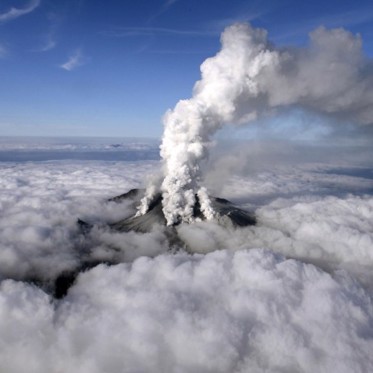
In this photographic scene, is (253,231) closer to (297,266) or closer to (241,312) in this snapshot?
(297,266)

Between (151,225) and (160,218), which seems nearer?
(151,225)

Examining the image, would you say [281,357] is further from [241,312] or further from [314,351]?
[241,312]

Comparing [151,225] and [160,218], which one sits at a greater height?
[160,218]

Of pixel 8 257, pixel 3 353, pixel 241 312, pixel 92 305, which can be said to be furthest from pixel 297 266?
pixel 8 257

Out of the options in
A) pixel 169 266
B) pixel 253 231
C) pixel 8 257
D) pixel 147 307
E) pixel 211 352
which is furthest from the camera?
pixel 253 231

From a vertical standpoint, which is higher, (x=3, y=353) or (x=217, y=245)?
(x=217, y=245)

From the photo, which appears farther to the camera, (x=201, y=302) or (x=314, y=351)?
(x=201, y=302)

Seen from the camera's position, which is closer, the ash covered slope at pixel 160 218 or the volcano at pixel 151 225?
the volcano at pixel 151 225

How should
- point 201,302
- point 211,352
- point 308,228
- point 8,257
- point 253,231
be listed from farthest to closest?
point 308,228 → point 253,231 → point 8,257 → point 201,302 → point 211,352

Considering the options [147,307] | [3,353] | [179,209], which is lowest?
[3,353]

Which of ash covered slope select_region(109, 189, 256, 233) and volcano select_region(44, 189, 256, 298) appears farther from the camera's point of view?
ash covered slope select_region(109, 189, 256, 233)
